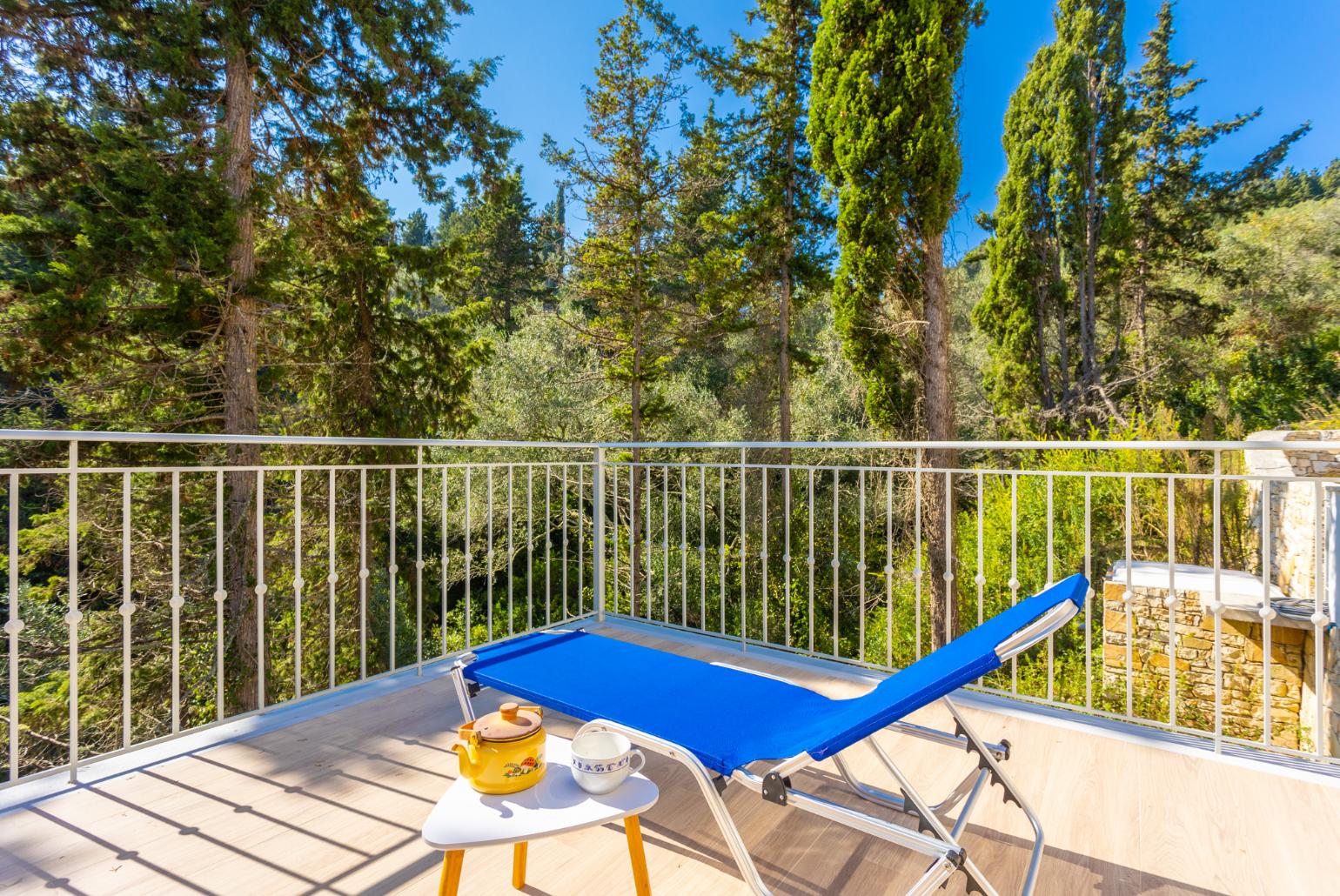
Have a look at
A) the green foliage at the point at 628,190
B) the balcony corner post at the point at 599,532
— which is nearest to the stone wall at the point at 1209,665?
the balcony corner post at the point at 599,532

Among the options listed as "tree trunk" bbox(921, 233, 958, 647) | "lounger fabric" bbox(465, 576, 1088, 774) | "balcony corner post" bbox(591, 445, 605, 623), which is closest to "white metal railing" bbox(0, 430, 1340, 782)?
"balcony corner post" bbox(591, 445, 605, 623)

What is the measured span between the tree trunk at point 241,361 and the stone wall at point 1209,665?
8478 mm

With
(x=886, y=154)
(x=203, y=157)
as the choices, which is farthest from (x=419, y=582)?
(x=886, y=154)

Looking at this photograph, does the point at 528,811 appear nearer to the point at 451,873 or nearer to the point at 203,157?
the point at 451,873

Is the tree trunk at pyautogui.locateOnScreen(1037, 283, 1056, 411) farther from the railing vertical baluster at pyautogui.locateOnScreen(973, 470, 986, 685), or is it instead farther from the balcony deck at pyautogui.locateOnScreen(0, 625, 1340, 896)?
the balcony deck at pyautogui.locateOnScreen(0, 625, 1340, 896)

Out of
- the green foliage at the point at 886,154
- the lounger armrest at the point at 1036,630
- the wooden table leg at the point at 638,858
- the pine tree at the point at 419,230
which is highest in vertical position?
the pine tree at the point at 419,230

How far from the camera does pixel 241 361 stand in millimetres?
7090

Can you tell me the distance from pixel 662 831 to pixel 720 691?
39 centimetres

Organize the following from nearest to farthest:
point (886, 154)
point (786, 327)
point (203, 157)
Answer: point (203, 157)
point (886, 154)
point (786, 327)

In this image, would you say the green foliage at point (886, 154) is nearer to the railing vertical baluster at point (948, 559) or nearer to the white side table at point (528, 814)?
the railing vertical baluster at point (948, 559)

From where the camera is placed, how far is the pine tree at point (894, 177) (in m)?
8.34

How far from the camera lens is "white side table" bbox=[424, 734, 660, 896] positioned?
44.0 inches

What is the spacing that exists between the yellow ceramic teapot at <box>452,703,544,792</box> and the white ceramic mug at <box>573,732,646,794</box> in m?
0.08

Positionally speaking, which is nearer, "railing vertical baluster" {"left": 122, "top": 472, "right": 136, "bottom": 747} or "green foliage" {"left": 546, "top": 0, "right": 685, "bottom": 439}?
"railing vertical baluster" {"left": 122, "top": 472, "right": 136, "bottom": 747}
